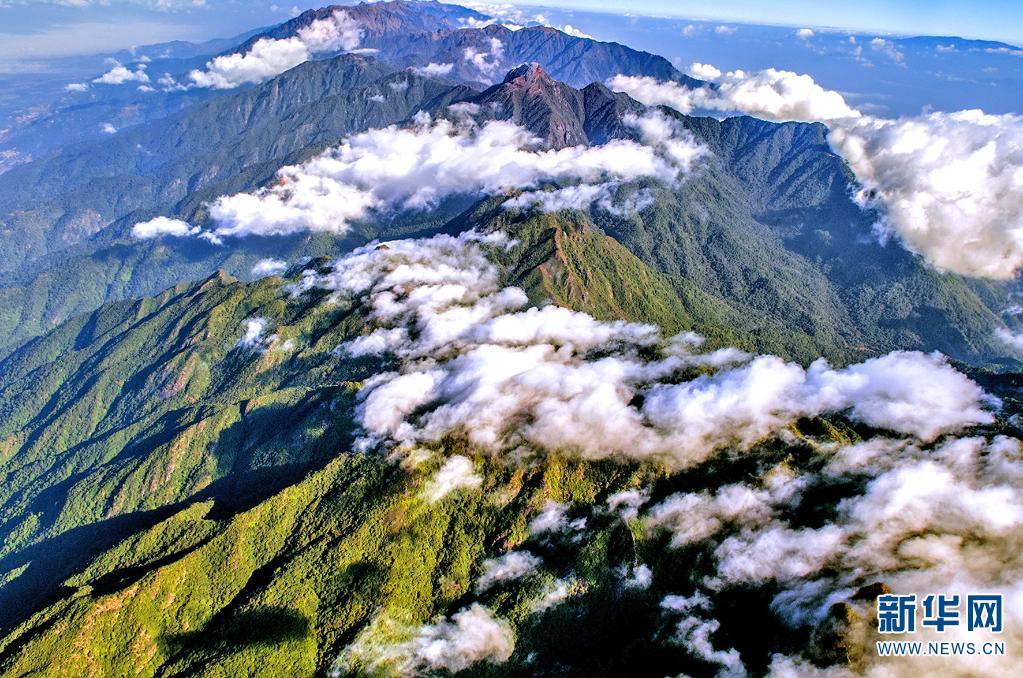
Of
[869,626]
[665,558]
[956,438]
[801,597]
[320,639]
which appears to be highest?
[956,438]

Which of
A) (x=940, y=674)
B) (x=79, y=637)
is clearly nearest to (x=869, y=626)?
(x=940, y=674)

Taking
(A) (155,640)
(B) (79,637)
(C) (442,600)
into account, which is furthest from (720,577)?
(B) (79,637)

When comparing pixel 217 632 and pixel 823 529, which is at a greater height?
pixel 823 529

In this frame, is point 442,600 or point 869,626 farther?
point 442,600

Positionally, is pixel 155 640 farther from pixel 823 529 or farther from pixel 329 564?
pixel 823 529

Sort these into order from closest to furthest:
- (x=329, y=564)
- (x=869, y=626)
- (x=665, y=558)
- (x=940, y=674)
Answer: (x=940, y=674) < (x=869, y=626) < (x=665, y=558) < (x=329, y=564)

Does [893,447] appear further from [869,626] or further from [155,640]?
[155,640]

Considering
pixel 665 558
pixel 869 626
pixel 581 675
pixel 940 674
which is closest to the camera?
pixel 940 674

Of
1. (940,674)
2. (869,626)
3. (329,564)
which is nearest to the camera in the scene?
(940,674)

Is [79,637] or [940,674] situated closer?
[940,674]
